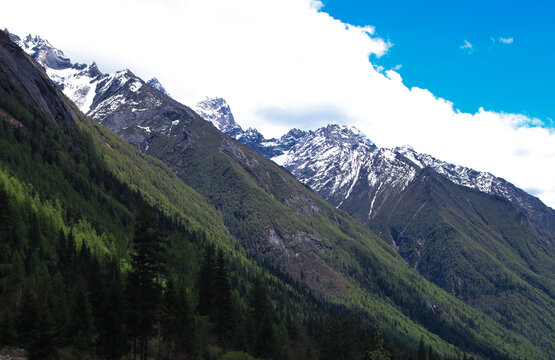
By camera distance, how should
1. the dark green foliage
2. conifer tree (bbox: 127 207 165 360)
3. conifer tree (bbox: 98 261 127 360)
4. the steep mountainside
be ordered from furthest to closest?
the dark green foliage
the steep mountainside
conifer tree (bbox: 98 261 127 360)
conifer tree (bbox: 127 207 165 360)

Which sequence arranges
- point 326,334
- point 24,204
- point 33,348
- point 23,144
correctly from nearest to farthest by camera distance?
1. point 33,348
2. point 326,334
3. point 24,204
4. point 23,144

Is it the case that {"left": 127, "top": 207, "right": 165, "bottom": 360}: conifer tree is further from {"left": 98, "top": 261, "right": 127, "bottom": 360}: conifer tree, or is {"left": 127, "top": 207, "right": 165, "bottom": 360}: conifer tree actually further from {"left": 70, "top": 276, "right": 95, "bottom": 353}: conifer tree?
{"left": 70, "top": 276, "right": 95, "bottom": 353}: conifer tree

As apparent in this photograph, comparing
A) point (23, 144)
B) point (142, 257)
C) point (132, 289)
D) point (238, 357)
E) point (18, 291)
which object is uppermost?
point (23, 144)

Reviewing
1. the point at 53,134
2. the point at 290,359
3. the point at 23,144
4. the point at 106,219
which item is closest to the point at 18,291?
the point at 290,359

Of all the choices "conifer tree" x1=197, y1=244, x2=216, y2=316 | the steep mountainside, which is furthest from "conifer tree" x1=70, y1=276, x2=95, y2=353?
"conifer tree" x1=197, y1=244, x2=216, y2=316

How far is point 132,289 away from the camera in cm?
4556

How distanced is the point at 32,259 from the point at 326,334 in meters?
70.8

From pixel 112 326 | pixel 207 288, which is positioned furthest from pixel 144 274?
pixel 207 288

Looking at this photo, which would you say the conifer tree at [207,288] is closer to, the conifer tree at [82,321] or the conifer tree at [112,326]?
the conifer tree at [82,321]

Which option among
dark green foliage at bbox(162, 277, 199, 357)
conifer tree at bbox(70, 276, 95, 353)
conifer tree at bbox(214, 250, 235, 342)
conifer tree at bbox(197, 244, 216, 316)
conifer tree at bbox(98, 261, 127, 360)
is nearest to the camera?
conifer tree at bbox(98, 261, 127, 360)

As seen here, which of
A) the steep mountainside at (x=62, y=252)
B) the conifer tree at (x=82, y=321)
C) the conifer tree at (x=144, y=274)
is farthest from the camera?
the conifer tree at (x=82, y=321)

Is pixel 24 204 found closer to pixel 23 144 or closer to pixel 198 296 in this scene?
pixel 23 144

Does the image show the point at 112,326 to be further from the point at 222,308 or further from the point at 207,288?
the point at 207,288

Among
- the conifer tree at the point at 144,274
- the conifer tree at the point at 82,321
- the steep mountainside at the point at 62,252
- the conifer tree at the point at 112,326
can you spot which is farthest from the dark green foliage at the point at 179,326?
the conifer tree at the point at 144,274
